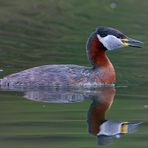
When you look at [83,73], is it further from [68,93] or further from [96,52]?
[68,93]

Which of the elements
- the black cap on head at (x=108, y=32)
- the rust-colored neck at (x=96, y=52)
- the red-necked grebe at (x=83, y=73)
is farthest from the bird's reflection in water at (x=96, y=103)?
the black cap on head at (x=108, y=32)

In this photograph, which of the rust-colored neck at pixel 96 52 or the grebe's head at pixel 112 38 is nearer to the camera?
the grebe's head at pixel 112 38

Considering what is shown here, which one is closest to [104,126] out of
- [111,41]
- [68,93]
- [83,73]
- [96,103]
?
[96,103]

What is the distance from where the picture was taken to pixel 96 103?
48.6 feet

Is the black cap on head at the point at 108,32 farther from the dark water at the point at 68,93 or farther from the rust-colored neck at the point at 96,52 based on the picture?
the dark water at the point at 68,93

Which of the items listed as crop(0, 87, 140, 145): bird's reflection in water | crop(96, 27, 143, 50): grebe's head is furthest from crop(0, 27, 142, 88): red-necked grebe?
crop(0, 87, 140, 145): bird's reflection in water

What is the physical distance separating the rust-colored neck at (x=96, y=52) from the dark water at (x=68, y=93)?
0.51m

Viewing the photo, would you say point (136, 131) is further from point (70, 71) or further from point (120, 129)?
point (70, 71)

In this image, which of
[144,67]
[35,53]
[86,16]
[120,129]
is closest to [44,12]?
[86,16]

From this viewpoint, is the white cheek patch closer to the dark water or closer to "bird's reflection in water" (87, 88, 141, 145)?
the dark water

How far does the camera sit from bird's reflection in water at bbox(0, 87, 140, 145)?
1225 cm

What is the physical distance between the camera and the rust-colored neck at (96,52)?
1738 cm

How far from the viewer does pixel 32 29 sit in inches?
1005

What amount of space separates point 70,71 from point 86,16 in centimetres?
1258
